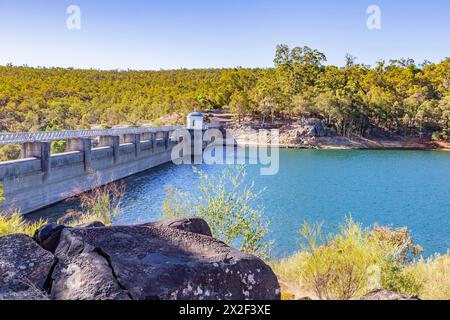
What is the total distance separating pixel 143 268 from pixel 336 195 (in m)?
24.7

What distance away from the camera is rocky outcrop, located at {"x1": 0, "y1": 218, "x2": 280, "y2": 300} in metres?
3.11

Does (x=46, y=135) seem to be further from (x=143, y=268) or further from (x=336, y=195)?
(x=143, y=268)

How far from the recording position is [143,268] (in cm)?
332

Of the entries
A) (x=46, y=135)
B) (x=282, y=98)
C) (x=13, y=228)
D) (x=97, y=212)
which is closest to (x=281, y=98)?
(x=282, y=98)

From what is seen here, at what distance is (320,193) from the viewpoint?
2736cm

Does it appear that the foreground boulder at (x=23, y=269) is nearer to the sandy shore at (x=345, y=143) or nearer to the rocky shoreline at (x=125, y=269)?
the rocky shoreline at (x=125, y=269)

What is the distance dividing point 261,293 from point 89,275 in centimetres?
145

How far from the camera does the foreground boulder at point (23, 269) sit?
306 centimetres

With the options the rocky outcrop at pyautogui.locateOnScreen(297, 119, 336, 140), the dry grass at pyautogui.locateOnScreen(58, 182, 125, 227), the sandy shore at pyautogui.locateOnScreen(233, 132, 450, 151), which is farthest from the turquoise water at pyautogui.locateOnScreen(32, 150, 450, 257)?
the rocky outcrop at pyautogui.locateOnScreen(297, 119, 336, 140)

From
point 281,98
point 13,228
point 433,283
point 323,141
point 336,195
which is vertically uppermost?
point 281,98

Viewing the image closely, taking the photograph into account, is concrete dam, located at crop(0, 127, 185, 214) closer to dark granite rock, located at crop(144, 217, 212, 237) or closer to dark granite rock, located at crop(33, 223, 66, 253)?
dark granite rock, located at crop(144, 217, 212, 237)

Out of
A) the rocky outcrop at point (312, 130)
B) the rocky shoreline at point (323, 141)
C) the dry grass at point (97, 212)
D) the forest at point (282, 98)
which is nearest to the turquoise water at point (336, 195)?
the dry grass at point (97, 212)

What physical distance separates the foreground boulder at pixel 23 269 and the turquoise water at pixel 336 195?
7809mm
